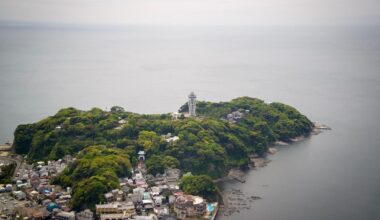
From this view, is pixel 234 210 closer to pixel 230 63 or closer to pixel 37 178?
pixel 37 178

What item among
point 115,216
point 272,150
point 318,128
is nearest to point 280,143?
point 272,150

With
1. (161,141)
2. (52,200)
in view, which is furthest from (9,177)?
(161,141)

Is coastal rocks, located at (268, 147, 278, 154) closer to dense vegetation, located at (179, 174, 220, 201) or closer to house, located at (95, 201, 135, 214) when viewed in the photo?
dense vegetation, located at (179, 174, 220, 201)

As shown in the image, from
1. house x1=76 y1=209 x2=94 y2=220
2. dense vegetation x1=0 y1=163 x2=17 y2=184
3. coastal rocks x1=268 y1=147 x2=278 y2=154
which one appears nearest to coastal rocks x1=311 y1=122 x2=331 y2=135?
coastal rocks x1=268 y1=147 x2=278 y2=154

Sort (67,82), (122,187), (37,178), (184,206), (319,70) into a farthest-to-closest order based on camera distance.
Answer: (319,70) < (67,82) < (37,178) < (122,187) < (184,206)

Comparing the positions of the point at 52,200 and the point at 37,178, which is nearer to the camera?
the point at 52,200
